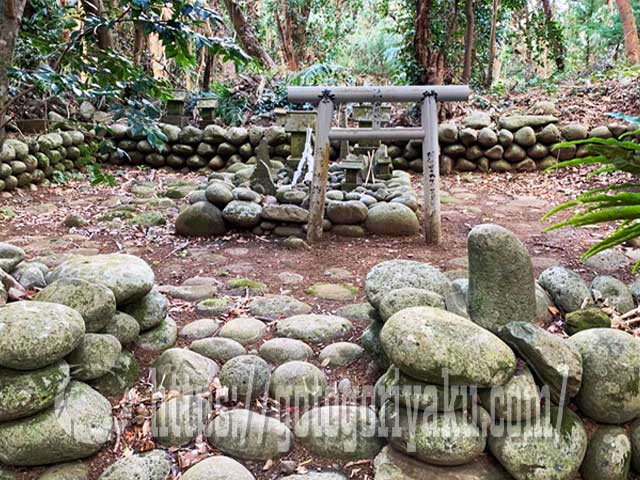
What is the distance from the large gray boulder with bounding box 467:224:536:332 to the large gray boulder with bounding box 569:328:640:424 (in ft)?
0.73

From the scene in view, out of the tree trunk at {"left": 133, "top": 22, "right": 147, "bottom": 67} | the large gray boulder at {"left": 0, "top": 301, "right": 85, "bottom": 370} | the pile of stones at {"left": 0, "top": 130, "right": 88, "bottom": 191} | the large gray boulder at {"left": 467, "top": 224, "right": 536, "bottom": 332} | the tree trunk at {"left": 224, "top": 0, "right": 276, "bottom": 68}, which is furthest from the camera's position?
the tree trunk at {"left": 224, "top": 0, "right": 276, "bottom": 68}

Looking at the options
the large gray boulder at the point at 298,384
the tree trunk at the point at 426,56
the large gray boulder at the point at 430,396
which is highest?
the tree trunk at the point at 426,56

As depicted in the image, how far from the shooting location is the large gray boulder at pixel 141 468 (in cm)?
157

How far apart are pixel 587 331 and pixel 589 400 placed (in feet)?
0.80

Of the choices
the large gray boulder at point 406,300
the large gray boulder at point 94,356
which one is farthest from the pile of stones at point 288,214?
the large gray boulder at point 94,356

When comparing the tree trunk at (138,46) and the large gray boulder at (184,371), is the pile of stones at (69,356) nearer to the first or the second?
the large gray boulder at (184,371)

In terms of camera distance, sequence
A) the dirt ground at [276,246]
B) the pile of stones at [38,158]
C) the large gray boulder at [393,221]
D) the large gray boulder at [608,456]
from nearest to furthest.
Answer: the large gray boulder at [608,456] → the dirt ground at [276,246] → the large gray boulder at [393,221] → the pile of stones at [38,158]

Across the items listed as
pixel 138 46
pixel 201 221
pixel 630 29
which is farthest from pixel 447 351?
pixel 630 29

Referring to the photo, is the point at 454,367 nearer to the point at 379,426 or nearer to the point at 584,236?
the point at 379,426

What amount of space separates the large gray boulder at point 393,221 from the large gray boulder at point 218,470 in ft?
8.44

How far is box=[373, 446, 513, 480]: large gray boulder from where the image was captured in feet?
5.28

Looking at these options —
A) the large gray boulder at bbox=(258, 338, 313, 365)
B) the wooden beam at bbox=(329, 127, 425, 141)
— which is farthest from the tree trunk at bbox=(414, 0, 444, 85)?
the large gray boulder at bbox=(258, 338, 313, 365)

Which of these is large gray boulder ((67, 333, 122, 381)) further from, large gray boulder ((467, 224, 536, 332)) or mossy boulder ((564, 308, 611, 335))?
mossy boulder ((564, 308, 611, 335))

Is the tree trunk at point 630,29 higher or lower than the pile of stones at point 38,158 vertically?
higher
